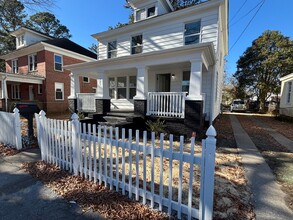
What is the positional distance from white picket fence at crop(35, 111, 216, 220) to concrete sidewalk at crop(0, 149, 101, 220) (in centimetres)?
64

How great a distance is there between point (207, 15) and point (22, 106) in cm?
924

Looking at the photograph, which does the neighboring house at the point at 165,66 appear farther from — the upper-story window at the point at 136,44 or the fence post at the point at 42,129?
the fence post at the point at 42,129

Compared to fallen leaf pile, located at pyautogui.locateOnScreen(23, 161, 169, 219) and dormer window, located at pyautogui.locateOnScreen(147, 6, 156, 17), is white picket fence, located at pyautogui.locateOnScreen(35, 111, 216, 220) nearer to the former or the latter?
fallen leaf pile, located at pyautogui.locateOnScreen(23, 161, 169, 219)

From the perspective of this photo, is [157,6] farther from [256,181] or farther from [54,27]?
[54,27]

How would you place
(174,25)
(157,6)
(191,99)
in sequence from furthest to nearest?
(157,6)
(174,25)
(191,99)

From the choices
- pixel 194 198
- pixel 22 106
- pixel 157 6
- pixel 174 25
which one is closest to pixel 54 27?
pixel 157 6

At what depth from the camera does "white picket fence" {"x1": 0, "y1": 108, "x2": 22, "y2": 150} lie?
5035 millimetres

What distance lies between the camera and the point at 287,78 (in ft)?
51.9

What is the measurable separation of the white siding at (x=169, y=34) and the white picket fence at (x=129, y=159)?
7.85 m

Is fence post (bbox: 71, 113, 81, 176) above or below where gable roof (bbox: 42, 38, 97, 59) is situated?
below

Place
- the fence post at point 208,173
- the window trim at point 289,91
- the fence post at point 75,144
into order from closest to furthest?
the fence post at point 208,173 < the fence post at point 75,144 < the window trim at point 289,91

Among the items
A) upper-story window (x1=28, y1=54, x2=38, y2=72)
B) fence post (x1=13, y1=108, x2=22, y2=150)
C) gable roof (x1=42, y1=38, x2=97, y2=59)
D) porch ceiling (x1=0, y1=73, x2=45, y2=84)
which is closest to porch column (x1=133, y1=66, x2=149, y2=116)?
fence post (x1=13, y1=108, x2=22, y2=150)

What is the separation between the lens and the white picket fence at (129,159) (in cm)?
210

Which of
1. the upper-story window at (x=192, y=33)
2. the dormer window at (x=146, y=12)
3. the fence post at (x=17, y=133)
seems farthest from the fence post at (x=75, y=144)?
the dormer window at (x=146, y=12)
